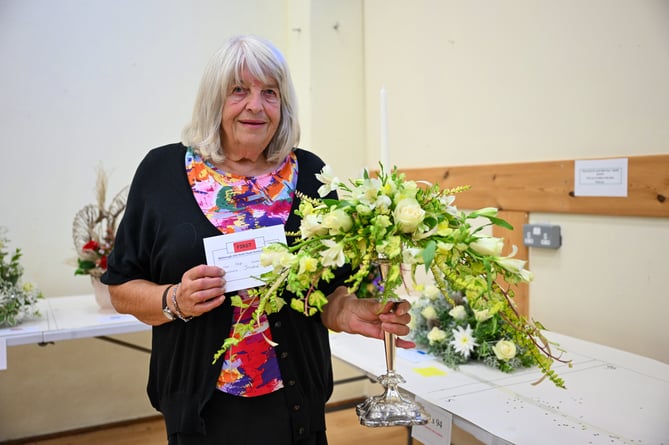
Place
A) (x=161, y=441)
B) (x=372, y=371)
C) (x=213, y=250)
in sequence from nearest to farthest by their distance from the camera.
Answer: (x=213, y=250), (x=372, y=371), (x=161, y=441)

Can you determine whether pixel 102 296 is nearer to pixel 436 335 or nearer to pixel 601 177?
pixel 436 335

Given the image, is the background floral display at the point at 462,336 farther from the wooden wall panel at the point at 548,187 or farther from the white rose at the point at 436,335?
the wooden wall panel at the point at 548,187

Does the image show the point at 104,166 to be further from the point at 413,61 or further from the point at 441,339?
the point at 441,339

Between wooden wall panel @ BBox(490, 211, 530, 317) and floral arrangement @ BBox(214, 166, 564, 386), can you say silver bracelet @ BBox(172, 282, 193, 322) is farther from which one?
wooden wall panel @ BBox(490, 211, 530, 317)

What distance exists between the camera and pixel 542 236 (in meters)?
2.53

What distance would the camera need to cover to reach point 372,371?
197cm

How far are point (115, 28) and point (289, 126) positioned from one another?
96.1 inches

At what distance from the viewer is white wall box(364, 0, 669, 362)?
2113 millimetres

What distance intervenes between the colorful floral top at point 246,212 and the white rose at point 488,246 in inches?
21.9

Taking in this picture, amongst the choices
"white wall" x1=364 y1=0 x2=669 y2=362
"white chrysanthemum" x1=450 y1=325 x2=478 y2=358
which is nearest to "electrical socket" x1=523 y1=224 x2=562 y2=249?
"white wall" x1=364 y1=0 x2=669 y2=362

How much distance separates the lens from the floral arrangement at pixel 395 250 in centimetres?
104

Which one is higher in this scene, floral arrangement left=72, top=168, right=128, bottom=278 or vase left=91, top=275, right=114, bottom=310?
floral arrangement left=72, top=168, right=128, bottom=278

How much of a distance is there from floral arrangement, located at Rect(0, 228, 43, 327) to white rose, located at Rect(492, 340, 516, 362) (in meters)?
1.97

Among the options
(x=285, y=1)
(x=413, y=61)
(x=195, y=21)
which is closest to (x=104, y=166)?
(x=195, y=21)
